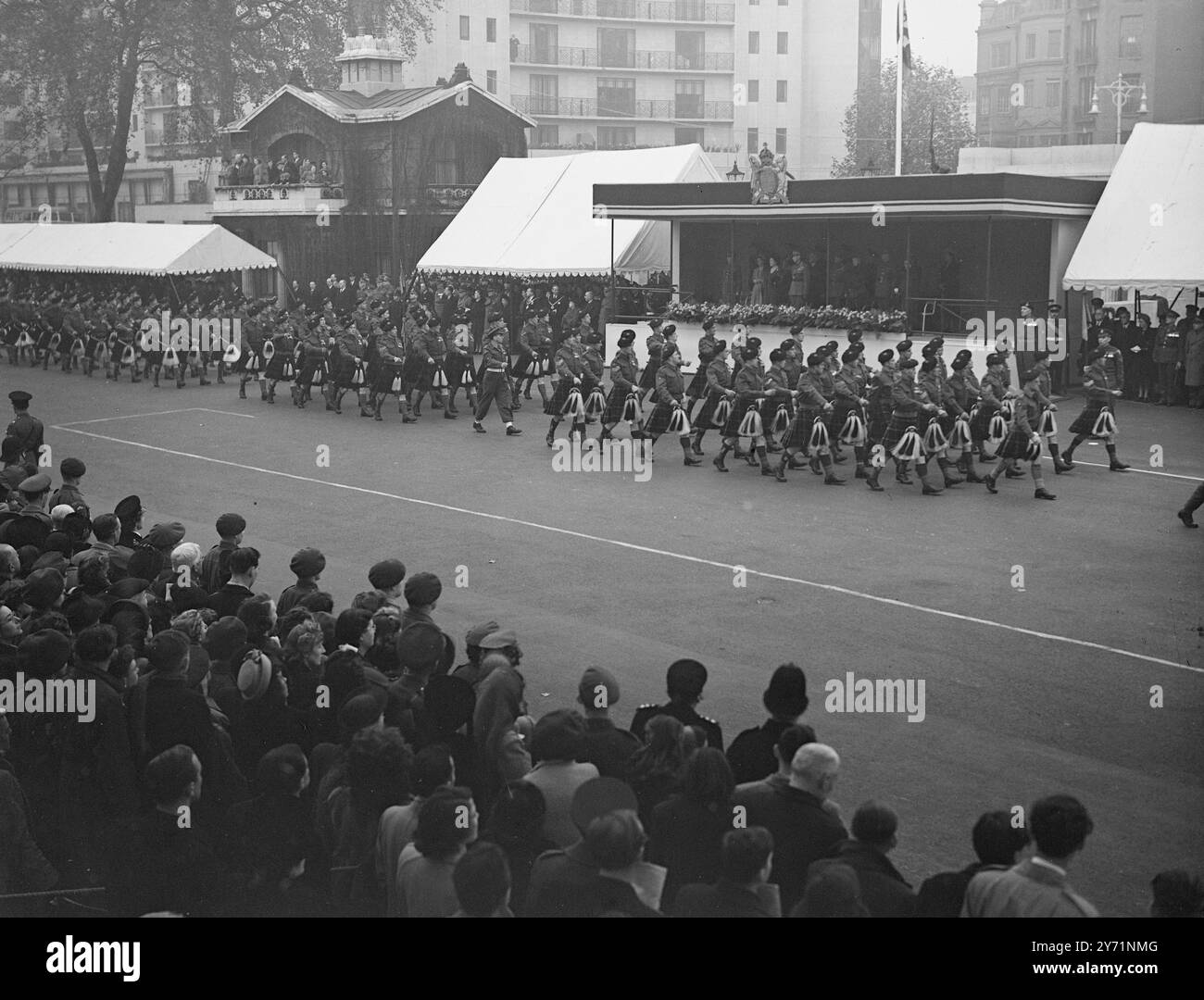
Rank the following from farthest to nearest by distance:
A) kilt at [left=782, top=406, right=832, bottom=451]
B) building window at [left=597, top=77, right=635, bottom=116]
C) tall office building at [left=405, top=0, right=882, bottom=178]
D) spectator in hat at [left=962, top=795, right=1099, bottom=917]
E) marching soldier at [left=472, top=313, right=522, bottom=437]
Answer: building window at [left=597, top=77, right=635, bottom=116] → tall office building at [left=405, top=0, right=882, bottom=178] → marching soldier at [left=472, top=313, right=522, bottom=437] → kilt at [left=782, top=406, right=832, bottom=451] → spectator in hat at [left=962, top=795, right=1099, bottom=917]

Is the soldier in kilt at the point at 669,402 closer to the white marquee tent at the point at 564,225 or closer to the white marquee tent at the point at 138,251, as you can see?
the white marquee tent at the point at 564,225

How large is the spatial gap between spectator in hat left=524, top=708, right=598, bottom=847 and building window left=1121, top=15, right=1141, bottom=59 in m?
44.0

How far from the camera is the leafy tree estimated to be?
64.0 meters

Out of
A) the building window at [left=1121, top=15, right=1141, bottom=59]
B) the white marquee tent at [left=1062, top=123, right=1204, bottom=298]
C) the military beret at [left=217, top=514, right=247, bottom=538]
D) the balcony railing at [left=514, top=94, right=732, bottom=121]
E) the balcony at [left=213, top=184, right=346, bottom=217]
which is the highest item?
the balcony railing at [left=514, top=94, right=732, bottom=121]

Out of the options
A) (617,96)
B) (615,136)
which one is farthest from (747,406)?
(617,96)

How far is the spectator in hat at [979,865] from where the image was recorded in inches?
182

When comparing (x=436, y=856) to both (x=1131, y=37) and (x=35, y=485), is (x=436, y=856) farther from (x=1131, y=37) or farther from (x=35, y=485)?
(x=1131, y=37)

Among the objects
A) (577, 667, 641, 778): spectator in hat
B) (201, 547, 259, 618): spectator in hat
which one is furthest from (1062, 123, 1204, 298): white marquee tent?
(577, 667, 641, 778): spectator in hat

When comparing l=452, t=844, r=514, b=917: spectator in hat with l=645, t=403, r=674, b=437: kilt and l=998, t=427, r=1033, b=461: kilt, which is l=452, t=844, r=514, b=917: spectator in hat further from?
l=645, t=403, r=674, b=437: kilt

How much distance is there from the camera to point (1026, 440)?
16.1m

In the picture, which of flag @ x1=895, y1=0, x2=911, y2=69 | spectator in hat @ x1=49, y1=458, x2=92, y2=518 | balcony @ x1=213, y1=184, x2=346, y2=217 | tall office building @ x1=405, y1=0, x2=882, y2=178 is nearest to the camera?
spectator in hat @ x1=49, y1=458, x2=92, y2=518

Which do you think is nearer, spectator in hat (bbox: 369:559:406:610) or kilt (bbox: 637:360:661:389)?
spectator in hat (bbox: 369:559:406:610)

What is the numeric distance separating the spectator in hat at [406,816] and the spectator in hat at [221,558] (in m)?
3.86

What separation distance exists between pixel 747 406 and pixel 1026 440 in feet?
11.6
